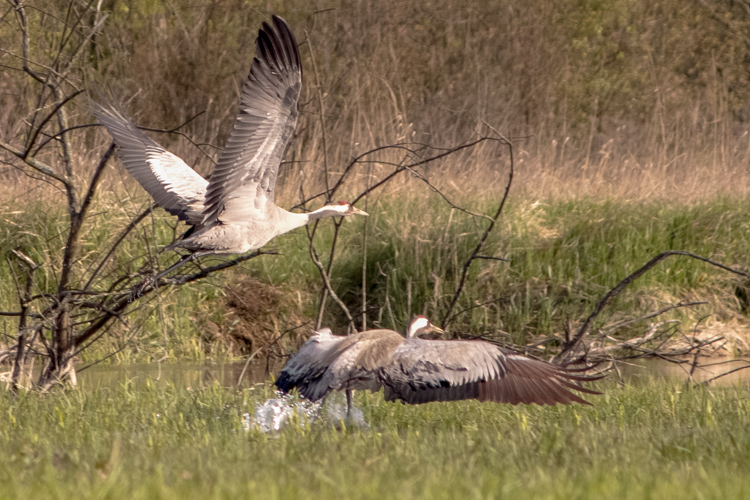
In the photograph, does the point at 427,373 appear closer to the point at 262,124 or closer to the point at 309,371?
the point at 309,371

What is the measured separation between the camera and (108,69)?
15031mm

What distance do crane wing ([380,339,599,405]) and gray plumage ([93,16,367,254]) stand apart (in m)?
1.50

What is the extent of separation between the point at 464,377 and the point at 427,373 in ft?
0.62

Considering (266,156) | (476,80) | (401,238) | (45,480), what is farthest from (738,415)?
(476,80)

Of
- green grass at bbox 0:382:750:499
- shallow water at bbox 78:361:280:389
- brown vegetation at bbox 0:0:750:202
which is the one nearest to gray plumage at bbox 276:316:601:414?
green grass at bbox 0:382:750:499

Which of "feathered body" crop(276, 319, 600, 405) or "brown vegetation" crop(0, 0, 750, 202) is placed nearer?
"feathered body" crop(276, 319, 600, 405)

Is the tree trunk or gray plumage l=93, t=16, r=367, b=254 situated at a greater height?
gray plumage l=93, t=16, r=367, b=254

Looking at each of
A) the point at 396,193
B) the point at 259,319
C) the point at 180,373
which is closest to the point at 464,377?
the point at 180,373

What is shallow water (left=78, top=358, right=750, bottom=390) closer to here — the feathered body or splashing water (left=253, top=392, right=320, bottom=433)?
splashing water (left=253, top=392, right=320, bottom=433)

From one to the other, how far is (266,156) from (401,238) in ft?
12.4

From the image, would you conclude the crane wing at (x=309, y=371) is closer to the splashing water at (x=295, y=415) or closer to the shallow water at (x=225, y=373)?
the splashing water at (x=295, y=415)

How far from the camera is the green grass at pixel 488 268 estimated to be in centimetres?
907

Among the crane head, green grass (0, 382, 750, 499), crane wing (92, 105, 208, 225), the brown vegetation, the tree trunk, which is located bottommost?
green grass (0, 382, 750, 499)

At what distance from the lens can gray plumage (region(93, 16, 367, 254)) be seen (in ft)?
18.5
